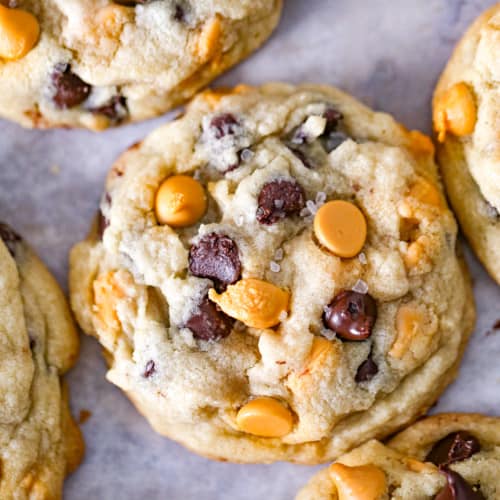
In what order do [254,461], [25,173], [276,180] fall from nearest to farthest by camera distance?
[276,180], [254,461], [25,173]

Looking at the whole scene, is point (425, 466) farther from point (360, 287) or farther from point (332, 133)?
point (332, 133)

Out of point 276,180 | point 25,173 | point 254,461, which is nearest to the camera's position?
point 276,180

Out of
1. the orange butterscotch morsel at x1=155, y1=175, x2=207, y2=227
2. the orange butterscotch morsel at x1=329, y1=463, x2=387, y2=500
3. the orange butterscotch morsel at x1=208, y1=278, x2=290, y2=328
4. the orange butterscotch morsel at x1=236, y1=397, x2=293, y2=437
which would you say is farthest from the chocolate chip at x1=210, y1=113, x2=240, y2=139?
the orange butterscotch morsel at x1=329, y1=463, x2=387, y2=500

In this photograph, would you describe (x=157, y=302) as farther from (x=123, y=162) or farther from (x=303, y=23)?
(x=303, y=23)

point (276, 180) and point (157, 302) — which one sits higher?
point (276, 180)

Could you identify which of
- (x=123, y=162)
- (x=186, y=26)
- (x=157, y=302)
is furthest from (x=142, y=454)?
(x=186, y=26)

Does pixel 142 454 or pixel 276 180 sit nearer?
pixel 276 180

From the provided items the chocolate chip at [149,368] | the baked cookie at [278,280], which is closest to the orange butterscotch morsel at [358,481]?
the baked cookie at [278,280]
